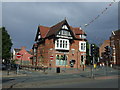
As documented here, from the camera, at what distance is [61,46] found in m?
43.3

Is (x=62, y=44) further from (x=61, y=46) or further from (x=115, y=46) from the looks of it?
(x=115, y=46)

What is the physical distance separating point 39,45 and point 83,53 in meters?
12.9

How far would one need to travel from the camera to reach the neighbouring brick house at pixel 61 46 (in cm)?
4256

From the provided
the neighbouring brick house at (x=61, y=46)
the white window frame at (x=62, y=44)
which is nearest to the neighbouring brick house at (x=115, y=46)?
the neighbouring brick house at (x=61, y=46)

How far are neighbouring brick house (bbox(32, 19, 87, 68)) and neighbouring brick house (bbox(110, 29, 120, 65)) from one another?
20367 millimetres

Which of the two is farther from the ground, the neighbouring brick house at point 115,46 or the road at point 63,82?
the neighbouring brick house at point 115,46

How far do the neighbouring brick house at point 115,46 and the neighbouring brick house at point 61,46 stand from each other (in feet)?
66.8

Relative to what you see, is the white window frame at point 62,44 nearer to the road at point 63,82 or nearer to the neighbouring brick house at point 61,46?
the neighbouring brick house at point 61,46

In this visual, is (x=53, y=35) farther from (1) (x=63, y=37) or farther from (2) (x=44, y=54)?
(2) (x=44, y=54)

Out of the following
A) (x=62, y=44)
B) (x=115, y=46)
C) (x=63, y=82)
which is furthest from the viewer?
(x=115, y=46)

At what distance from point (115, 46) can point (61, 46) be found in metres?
30.4

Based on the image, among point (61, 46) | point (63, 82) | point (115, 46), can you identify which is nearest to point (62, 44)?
point (61, 46)

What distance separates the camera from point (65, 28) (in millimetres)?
43656

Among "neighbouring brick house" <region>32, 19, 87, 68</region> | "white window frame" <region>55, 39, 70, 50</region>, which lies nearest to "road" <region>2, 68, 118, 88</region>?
"neighbouring brick house" <region>32, 19, 87, 68</region>
